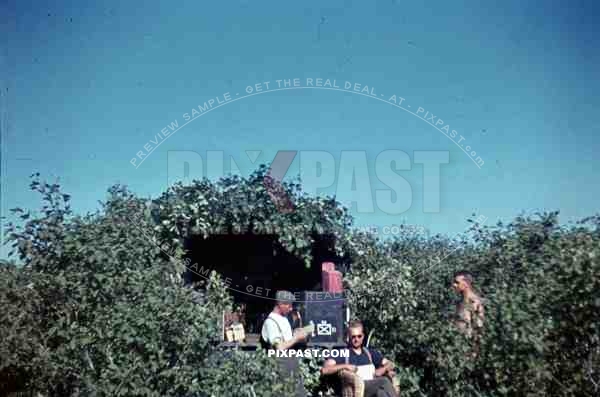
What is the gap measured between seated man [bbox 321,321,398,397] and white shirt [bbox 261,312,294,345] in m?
0.86

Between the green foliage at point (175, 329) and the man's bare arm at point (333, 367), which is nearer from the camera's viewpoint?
the green foliage at point (175, 329)

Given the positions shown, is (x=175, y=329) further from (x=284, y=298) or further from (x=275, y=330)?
(x=284, y=298)

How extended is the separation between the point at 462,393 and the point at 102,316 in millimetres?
2899

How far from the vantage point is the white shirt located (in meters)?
6.49

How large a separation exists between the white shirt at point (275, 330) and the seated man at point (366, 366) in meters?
0.86

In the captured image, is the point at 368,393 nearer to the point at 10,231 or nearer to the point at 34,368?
the point at 34,368

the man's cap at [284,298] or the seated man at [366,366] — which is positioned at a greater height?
the man's cap at [284,298]

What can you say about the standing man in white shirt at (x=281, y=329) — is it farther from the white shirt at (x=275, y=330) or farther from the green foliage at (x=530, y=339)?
the green foliage at (x=530, y=339)

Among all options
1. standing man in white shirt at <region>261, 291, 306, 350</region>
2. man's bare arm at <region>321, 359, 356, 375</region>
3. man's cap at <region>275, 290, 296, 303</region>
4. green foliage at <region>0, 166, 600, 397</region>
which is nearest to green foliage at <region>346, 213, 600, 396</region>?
green foliage at <region>0, 166, 600, 397</region>

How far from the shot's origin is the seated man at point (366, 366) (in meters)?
5.46

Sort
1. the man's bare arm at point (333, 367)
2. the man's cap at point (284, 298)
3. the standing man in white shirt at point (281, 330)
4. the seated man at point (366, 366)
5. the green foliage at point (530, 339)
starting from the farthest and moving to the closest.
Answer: the man's cap at point (284, 298) → the standing man in white shirt at point (281, 330) → the man's bare arm at point (333, 367) → the seated man at point (366, 366) → the green foliage at point (530, 339)

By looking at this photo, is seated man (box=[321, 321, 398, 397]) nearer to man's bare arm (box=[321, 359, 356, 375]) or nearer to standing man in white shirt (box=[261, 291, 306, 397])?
man's bare arm (box=[321, 359, 356, 375])

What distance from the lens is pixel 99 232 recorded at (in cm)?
474

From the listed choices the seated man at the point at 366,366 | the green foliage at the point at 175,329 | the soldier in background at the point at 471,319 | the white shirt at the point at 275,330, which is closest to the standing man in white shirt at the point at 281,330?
the white shirt at the point at 275,330
